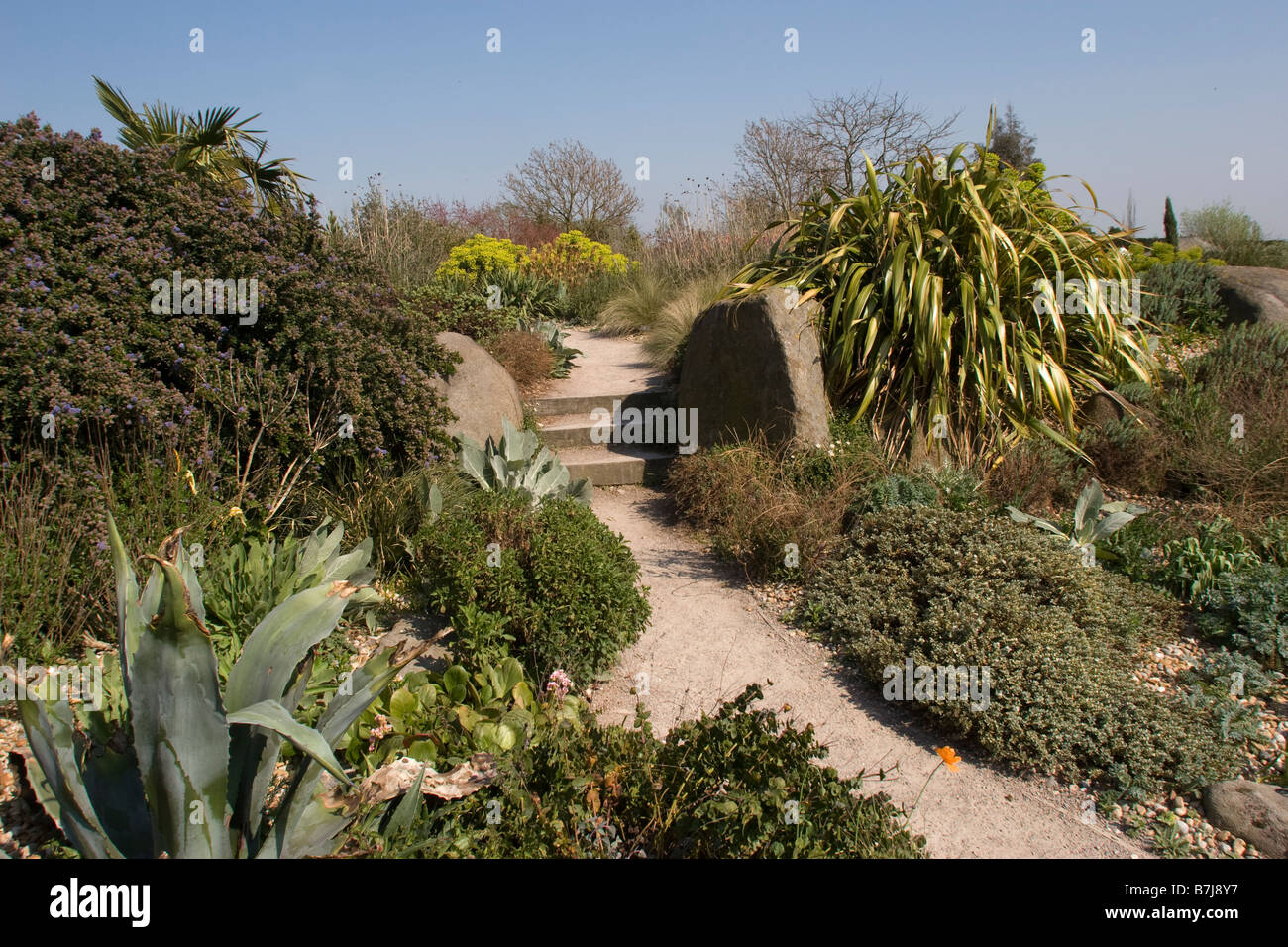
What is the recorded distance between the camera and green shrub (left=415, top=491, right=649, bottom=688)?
3941mm

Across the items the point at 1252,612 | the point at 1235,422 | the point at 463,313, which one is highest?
the point at 463,313

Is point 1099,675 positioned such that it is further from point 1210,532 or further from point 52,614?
point 52,614

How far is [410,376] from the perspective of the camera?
5.71m

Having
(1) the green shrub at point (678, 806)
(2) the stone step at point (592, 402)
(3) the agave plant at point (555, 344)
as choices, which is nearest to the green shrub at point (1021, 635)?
(1) the green shrub at point (678, 806)

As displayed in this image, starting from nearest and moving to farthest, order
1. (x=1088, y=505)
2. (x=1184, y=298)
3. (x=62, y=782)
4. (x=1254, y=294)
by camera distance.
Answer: (x=62, y=782)
(x=1088, y=505)
(x=1254, y=294)
(x=1184, y=298)

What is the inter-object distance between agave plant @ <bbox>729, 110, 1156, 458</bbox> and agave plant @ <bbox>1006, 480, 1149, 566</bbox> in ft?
3.92

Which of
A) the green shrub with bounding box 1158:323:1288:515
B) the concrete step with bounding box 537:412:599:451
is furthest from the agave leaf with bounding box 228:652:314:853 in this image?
the green shrub with bounding box 1158:323:1288:515

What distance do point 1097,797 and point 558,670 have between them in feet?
7.67

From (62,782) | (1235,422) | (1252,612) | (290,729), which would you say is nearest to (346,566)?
(62,782)

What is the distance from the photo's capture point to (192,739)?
1.94 meters

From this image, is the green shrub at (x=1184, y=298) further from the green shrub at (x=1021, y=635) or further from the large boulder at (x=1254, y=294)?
the green shrub at (x=1021, y=635)

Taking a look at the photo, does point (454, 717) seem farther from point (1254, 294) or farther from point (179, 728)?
point (1254, 294)

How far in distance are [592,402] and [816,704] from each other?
501 centimetres

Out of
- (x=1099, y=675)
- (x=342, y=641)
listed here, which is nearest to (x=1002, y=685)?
(x=1099, y=675)
